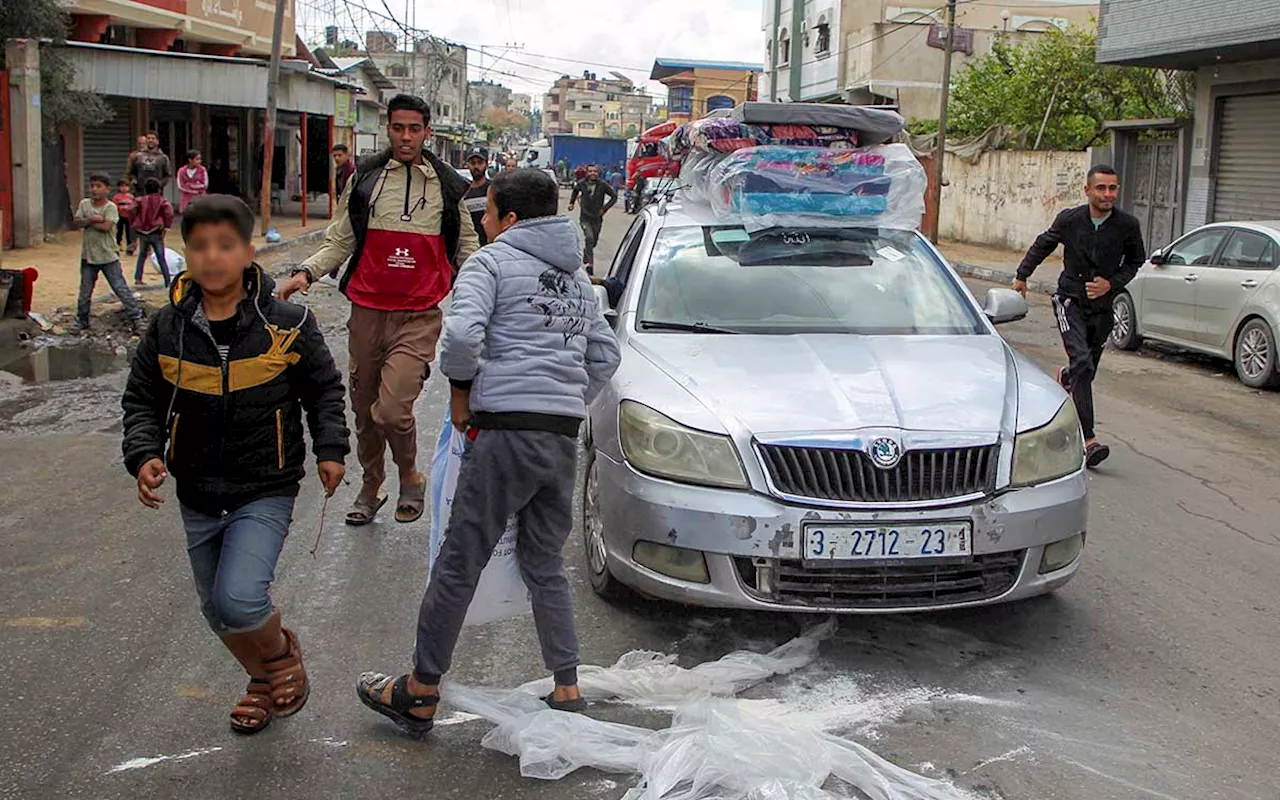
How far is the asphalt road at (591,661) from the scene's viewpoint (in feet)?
11.6

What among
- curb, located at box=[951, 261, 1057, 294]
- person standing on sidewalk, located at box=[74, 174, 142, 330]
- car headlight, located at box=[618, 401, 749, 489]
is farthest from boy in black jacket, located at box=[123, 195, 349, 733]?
curb, located at box=[951, 261, 1057, 294]

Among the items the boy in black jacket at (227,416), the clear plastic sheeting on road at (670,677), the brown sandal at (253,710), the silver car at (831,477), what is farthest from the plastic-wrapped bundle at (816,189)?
the brown sandal at (253,710)

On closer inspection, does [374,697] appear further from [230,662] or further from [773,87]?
[773,87]

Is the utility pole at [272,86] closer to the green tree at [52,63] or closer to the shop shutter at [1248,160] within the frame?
the green tree at [52,63]

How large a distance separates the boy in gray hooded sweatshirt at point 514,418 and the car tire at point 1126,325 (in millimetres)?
10964

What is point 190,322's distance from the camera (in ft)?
11.5

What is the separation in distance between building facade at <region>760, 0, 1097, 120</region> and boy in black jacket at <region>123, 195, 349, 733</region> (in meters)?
38.2

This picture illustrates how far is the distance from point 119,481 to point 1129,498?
546cm

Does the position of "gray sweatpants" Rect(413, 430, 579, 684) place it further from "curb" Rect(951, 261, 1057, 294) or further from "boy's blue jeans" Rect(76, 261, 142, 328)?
"curb" Rect(951, 261, 1057, 294)

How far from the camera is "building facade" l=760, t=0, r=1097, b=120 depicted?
43.5 metres

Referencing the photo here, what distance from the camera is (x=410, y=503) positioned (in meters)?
5.92

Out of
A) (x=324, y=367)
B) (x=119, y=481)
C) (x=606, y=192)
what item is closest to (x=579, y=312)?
(x=324, y=367)

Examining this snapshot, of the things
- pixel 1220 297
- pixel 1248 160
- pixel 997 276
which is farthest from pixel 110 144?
pixel 1220 297

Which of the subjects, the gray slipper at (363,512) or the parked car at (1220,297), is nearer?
the gray slipper at (363,512)
